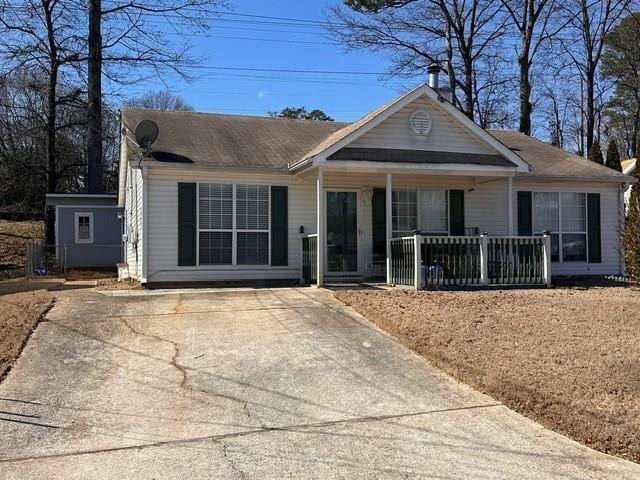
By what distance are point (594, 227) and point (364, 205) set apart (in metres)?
6.63

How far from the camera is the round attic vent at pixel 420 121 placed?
13.6m

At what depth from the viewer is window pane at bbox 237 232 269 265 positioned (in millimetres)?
14000

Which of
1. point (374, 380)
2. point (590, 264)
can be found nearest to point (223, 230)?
point (374, 380)

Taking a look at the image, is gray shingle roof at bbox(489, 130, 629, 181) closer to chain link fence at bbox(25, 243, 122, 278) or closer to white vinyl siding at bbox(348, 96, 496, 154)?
white vinyl siding at bbox(348, 96, 496, 154)

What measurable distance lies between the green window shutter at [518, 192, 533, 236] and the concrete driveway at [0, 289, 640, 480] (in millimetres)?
8338

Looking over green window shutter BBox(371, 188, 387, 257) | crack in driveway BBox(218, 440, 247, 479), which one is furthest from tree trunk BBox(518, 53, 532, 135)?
crack in driveway BBox(218, 440, 247, 479)

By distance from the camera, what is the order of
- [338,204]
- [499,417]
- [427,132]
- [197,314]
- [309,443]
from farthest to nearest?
1. [338,204]
2. [427,132]
3. [197,314]
4. [499,417]
5. [309,443]

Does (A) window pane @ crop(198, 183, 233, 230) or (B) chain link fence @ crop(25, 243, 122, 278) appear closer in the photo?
(A) window pane @ crop(198, 183, 233, 230)

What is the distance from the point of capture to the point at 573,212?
16406 mm

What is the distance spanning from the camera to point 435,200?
15.5m

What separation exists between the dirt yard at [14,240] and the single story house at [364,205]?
10.7m

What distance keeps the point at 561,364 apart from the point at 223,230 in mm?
8663

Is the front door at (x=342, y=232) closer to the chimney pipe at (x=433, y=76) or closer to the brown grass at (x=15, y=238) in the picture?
the chimney pipe at (x=433, y=76)

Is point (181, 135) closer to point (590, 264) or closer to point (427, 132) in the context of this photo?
point (427, 132)
